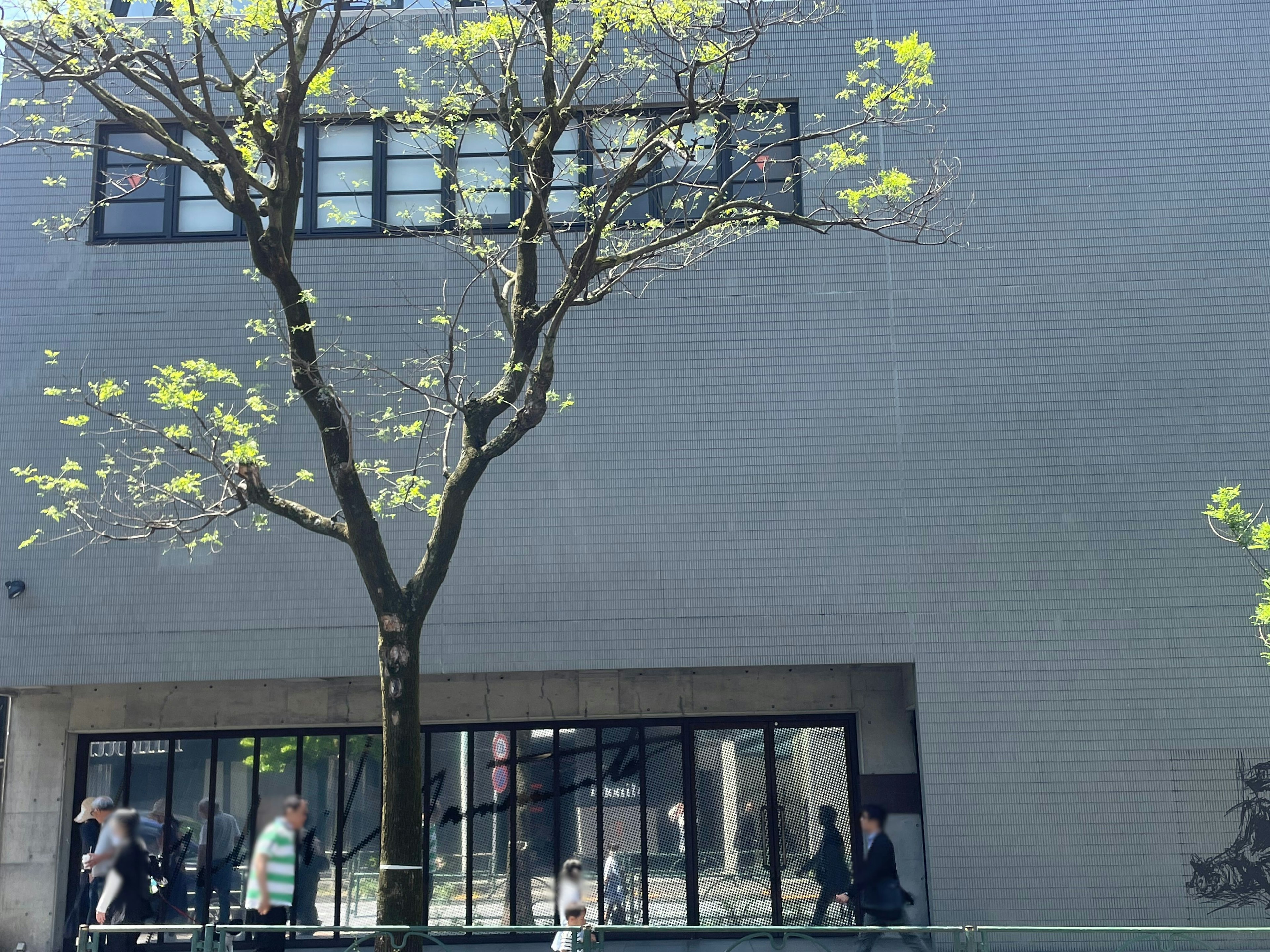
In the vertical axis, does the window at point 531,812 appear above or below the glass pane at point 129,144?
below

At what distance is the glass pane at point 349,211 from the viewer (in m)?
14.0

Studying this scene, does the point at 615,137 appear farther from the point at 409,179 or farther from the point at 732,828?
the point at 732,828

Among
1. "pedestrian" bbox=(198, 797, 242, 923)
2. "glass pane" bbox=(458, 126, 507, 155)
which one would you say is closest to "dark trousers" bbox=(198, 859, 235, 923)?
"pedestrian" bbox=(198, 797, 242, 923)

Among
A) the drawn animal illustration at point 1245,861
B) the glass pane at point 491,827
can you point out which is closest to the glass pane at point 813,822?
the glass pane at point 491,827

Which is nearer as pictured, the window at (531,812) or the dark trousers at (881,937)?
the dark trousers at (881,937)

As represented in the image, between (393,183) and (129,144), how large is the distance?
3.34 m

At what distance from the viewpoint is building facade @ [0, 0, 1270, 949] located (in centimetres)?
1278

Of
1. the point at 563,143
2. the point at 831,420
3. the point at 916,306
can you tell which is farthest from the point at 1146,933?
the point at 563,143

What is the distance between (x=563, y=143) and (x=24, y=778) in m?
10.1

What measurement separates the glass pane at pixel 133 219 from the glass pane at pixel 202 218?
27 cm

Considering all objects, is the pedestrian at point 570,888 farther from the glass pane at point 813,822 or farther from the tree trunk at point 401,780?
the glass pane at point 813,822

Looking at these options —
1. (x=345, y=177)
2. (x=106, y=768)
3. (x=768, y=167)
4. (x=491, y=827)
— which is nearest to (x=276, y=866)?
(x=491, y=827)

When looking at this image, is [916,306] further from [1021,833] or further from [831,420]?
[1021,833]

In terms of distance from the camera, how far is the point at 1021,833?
12438mm
